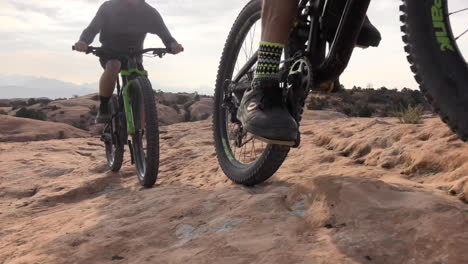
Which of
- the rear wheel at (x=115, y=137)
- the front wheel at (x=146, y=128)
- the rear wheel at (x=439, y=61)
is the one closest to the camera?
the rear wheel at (x=439, y=61)

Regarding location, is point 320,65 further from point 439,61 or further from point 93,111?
point 93,111

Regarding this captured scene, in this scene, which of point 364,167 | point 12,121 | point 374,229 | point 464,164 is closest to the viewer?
point 374,229

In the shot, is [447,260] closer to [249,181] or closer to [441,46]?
[441,46]

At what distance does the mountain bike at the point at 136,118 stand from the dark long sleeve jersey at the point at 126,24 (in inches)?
22.1

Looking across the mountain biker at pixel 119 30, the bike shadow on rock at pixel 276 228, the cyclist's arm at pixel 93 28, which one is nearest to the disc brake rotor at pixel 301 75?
the bike shadow on rock at pixel 276 228

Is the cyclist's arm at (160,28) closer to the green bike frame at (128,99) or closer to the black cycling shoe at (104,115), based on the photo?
the green bike frame at (128,99)

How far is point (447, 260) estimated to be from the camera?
143cm

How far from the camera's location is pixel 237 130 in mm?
3430

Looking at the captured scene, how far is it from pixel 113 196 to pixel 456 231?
3.20 metres

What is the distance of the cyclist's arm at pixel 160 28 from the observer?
5.21 metres

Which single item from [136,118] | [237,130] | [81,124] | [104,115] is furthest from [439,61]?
[81,124]

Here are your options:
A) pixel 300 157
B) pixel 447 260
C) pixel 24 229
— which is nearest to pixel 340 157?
pixel 300 157

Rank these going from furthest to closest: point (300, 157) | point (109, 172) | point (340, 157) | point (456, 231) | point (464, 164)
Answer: point (109, 172)
point (300, 157)
point (340, 157)
point (464, 164)
point (456, 231)

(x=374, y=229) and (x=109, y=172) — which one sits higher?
(x=374, y=229)
